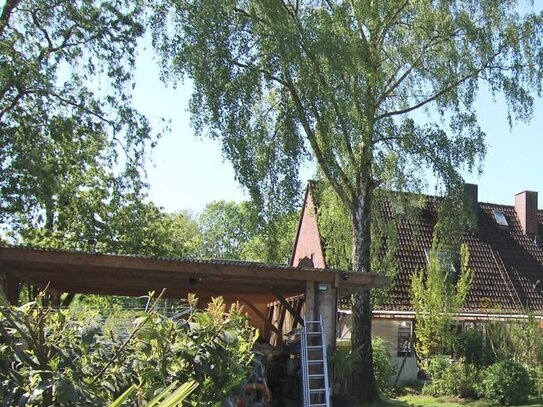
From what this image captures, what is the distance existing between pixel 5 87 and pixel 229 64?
6.14 m

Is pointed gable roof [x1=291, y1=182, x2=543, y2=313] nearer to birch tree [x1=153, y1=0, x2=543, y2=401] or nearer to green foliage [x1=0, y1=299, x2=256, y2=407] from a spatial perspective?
birch tree [x1=153, y1=0, x2=543, y2=401]

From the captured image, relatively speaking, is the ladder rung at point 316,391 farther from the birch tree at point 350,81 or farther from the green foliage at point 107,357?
the green foliage at point 107,357

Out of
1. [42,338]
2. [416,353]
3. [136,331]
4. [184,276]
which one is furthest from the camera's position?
[416,353]

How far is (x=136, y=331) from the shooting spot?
13.3 ft

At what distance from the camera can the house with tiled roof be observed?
20.2 metres

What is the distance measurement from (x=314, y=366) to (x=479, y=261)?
50.5 feet

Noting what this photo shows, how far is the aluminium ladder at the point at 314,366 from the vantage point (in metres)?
11.0

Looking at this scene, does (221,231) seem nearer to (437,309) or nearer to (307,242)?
(307,242)

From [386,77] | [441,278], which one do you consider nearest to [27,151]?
[386,77]

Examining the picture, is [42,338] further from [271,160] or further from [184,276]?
[271,160]

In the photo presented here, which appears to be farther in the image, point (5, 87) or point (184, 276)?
point (5, 87)

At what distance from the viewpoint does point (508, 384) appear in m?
15.0

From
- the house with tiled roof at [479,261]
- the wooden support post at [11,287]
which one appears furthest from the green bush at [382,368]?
the wooden support post at [11,287]

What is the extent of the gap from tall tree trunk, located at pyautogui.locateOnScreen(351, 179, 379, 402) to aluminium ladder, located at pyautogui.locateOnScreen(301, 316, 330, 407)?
321 centimetres
